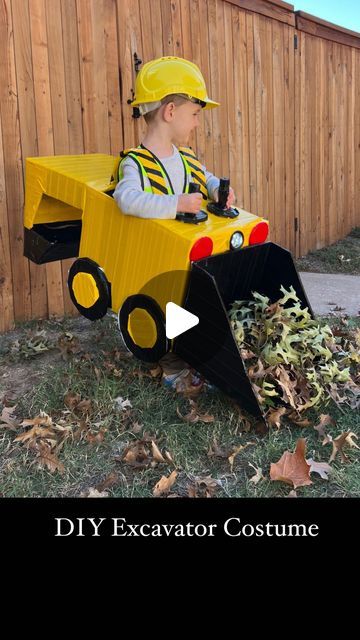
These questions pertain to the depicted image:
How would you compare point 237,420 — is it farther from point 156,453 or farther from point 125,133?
point 125,133

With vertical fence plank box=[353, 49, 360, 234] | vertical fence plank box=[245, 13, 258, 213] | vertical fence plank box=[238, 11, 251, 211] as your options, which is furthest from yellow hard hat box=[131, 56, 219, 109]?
vertical fence plank box=[353, 49, 360, 234]

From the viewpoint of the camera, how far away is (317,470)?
7.73 ft

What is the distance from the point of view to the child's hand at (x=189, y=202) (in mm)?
2533

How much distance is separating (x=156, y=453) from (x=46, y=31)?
8.78 ft

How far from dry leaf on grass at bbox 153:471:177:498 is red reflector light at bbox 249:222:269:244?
1.06 metres

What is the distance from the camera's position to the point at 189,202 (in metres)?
2.53

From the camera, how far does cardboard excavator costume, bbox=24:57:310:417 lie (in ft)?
8.16

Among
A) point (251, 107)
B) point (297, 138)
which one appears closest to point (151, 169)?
point (251, 107)

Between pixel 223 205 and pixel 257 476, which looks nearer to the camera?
pixel 257 476

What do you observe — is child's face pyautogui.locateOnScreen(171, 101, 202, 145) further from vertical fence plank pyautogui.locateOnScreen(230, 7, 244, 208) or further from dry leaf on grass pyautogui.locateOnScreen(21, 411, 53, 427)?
vertical fence plank pyautogui.locateOnScreen(230, 7, 244, 208)

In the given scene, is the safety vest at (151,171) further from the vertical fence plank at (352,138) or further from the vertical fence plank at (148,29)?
the vertical fence plank at (352,138)

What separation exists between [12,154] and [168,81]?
1.41 m

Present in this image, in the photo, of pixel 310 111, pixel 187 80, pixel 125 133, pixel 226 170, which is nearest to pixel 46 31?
pixel 125 133

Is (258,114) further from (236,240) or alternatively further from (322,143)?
(236,240)
